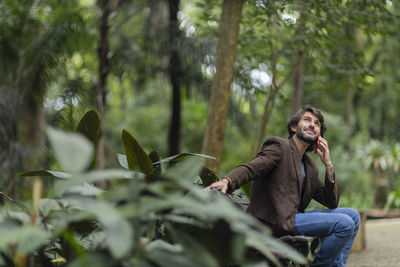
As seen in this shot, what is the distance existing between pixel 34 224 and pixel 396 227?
25.6 feet

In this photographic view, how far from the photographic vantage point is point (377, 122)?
64.5 feet

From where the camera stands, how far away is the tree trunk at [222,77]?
5152 millimetres

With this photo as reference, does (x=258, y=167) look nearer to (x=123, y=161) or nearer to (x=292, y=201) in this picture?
(x=292, y=201)

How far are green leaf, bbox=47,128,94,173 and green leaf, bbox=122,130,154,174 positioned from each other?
46.1 inches

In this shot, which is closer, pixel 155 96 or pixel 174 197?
pixel 174 197

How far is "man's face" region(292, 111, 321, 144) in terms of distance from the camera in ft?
11.0

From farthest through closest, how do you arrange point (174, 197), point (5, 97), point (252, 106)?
1. point (252, 106)
2. point (5, 97)
3. point (174, 197)

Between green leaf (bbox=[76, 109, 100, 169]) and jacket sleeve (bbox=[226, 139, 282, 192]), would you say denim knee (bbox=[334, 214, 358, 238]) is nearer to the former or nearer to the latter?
jacket sleeve (bbox=[226, 139, 282, 192])

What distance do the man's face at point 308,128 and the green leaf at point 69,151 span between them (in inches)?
90.4

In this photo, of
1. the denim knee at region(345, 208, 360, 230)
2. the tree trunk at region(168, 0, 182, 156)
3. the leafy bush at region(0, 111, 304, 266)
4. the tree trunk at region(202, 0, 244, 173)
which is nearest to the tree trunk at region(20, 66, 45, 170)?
the tree trunk at region(168, 0, 182, 156)

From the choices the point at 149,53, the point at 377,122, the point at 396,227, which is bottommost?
the point at 396,227

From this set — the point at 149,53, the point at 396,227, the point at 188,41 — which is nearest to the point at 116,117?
the point at 149,53

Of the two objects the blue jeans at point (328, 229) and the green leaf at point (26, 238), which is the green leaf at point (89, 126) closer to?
the green leaf at point (26, 238)

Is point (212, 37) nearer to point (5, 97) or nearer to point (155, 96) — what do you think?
point (5, 97)
